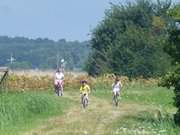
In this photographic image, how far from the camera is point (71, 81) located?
53.7 meters

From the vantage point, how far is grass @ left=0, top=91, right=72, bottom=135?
2727 centimetres

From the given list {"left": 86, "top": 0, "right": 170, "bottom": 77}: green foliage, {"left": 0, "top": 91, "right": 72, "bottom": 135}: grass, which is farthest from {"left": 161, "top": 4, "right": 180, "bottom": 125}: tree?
{"left": 86, "top": 0, "right": 170, "bottom": 77}: green foliage

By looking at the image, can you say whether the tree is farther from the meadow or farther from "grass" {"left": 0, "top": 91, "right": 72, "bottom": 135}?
"grass" {"left": 0, "top": 91, "right": 72, "bottom": 135}

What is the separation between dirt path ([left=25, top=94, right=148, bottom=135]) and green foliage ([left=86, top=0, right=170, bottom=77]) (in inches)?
1202

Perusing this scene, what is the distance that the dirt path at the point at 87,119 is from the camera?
2425 cm

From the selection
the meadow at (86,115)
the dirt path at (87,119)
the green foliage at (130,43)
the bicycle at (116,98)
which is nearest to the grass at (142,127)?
the meadow at (86,115)

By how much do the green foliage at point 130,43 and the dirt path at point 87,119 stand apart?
30529mm

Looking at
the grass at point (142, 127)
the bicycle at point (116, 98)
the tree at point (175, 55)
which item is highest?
the tree at point (175, 55)

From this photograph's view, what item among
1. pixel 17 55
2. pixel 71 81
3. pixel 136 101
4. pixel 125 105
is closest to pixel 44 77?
pixel 71 81

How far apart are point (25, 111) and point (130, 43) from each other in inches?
1656

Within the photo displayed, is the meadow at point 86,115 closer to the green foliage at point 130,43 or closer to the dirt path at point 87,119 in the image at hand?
the dirt path at point 87,119

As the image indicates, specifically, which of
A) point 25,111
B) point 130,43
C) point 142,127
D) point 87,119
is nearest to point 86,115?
point 87,119

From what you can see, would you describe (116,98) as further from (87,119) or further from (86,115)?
(87,119)

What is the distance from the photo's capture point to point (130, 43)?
72312 millimetres
